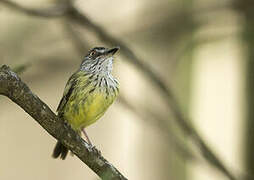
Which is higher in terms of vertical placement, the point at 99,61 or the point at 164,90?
the point at 99,61

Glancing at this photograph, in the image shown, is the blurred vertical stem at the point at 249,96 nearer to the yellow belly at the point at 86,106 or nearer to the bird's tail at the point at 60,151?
the yellow belly at the point at 86,106

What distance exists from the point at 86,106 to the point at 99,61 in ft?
1.94

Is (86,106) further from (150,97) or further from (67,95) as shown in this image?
(150,97)

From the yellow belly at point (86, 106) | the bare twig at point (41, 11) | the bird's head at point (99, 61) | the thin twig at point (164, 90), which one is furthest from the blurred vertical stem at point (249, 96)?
the bare twig at point (41, 11)

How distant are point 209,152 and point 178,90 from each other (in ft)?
10.8

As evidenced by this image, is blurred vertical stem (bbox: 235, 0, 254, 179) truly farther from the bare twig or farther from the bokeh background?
the bare twig

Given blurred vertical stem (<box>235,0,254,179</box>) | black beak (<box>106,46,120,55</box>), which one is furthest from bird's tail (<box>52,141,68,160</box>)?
blurred vertical stem (<box>235,0,254,179</box>)

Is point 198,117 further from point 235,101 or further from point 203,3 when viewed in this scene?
point 203,3

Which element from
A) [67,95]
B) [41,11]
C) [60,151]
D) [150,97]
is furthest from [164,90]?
[150,97]

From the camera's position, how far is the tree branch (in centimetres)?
329

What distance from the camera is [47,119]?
138 inches

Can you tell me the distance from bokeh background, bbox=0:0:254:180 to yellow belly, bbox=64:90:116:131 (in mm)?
1795

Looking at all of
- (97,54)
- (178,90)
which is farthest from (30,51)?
(178,90)

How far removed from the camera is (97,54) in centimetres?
566
